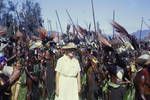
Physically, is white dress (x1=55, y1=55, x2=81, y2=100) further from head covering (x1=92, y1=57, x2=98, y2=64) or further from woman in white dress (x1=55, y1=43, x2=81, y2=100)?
head covering (x1=92, y1=57, x2=98, y2=64)

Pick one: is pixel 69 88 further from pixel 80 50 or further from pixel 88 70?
pixel 80 50

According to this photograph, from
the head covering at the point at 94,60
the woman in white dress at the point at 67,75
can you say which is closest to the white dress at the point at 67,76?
the woman in white dress at the point at 67,75

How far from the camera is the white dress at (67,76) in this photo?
38.5 feet

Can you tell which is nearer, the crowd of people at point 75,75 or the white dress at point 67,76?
the crowd of people at point 75,75

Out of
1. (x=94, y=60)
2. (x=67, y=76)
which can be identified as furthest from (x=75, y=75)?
(x=94, y=60)

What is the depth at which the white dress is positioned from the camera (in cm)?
1173

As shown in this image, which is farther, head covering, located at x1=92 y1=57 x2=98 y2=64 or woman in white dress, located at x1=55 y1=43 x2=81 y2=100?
head covering, located at x1=92 y1=57 x2=98 y2=64

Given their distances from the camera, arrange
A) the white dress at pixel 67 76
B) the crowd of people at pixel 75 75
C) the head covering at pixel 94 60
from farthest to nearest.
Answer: the head covering at pixel 94 60 < the white dress at pixel 67 76 < the crowd of people at pixel 75 75

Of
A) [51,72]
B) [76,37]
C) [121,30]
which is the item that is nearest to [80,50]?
[76,37]

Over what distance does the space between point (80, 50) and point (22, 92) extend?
10885 millimetres

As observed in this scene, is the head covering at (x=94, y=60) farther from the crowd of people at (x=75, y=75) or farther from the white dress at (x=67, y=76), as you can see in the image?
the white dress at (x=67, y=76)

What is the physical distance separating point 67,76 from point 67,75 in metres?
0.03

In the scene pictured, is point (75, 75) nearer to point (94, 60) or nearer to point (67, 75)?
point (67, 75)

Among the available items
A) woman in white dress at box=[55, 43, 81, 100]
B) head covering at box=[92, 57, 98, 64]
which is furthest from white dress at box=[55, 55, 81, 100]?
head covering at box=[92, 57, 98, 64]
